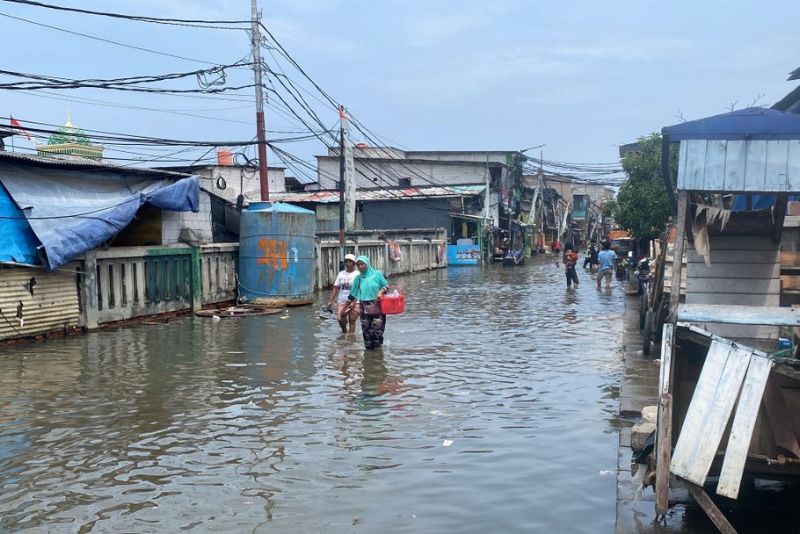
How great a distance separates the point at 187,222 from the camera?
21234mm

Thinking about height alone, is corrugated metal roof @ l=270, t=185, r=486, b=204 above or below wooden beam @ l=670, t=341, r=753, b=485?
above

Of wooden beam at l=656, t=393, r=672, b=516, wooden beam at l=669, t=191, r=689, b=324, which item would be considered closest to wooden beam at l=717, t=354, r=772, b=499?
wooden beam at l=656, t=393, r=672, b=516

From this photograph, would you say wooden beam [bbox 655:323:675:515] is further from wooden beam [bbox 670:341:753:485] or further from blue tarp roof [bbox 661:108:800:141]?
blue tarp roof [bbox 661:108:800:141]

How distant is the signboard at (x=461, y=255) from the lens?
1908 inches

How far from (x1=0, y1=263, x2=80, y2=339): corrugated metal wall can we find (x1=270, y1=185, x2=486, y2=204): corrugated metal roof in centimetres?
2820

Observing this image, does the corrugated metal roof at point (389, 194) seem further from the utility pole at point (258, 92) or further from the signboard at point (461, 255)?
the utility pole at point (258, 92)

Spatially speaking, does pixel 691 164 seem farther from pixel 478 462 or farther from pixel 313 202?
pixel 313 202

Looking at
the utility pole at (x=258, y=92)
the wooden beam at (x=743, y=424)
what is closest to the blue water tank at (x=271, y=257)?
the utility pole at (x=258, y=92)

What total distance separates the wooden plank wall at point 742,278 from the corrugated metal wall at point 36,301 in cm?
1205

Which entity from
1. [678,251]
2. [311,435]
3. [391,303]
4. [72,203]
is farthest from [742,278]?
A: [72,203]

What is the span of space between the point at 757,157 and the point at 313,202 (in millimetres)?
39774

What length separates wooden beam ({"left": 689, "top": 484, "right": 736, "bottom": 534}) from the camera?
187 inches

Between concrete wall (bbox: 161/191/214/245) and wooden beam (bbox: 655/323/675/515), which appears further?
concrete wall (bbox: 161/191/214/245)

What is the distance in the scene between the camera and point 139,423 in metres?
8.41
